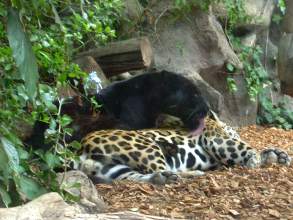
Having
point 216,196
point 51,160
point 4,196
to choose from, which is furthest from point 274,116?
point 4,196

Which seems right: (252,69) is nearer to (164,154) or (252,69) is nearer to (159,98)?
(159,98)

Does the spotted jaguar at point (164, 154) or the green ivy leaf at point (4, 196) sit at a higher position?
the green ivy leaf at point (4, 196)

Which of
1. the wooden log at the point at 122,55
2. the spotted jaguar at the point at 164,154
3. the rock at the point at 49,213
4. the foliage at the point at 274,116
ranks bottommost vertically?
the foliage at the point at 274,116

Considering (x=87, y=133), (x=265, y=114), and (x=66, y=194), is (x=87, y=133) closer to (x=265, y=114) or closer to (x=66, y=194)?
(x=66, y=194)

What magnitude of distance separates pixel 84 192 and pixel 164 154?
2.01m

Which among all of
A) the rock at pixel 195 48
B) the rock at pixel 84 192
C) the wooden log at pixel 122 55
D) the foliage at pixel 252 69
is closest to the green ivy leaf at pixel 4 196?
the rock at pixel 84 192

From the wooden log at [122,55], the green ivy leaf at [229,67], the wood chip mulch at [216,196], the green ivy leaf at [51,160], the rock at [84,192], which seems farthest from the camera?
the green ivy leaf at [229,67]

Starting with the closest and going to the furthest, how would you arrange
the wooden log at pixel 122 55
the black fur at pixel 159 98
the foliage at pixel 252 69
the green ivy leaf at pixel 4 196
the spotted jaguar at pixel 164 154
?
the green ivy leaf at pixel 4 196, the spotted jaguar at pixel 164 154, the black fur at pixel 159 98, the wooden log at pixel 122 55, the foliage at pixel 252 69

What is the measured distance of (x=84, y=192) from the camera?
4168 mm

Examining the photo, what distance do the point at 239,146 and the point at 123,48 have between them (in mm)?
1680

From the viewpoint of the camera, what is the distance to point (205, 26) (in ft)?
29.5

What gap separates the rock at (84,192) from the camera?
399cm

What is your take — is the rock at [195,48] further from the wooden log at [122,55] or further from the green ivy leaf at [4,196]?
the green ivy leaf at [4,196]

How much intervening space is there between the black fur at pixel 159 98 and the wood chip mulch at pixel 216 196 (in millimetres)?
857
